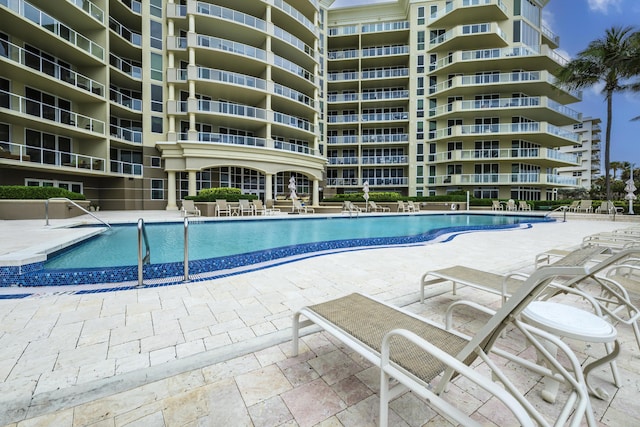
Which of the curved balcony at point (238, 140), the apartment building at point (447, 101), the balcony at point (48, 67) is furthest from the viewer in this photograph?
the apartment building at point (447, 101)

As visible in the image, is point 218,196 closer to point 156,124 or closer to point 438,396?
point 156,124

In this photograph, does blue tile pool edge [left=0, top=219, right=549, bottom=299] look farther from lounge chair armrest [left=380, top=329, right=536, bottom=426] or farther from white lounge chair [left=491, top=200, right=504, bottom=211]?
white lounge chair [left=491, top=200, right=504, bottom=211]

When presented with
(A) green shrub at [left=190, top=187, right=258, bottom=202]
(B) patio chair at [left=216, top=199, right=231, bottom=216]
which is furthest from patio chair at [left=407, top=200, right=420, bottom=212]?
(B) patio chair at [left=216, top=199, right=231, bottom=216]

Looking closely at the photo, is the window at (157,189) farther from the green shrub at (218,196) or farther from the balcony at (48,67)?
the balcony at (48,67)

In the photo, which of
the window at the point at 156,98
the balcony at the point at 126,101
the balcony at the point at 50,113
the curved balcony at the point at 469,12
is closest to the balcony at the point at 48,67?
the balcony at the point at 50,113

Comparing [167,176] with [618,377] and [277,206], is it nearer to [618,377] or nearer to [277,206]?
[277,206]

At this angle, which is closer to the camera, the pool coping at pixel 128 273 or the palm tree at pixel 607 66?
the pool coping at pixel 128 273

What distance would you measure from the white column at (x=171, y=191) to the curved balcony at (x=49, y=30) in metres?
8.77

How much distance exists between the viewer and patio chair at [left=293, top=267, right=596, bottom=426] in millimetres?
1285

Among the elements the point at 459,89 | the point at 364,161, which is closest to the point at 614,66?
the point at 459,89

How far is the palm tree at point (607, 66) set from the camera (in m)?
22.2

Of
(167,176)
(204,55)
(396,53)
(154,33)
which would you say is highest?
(396,53)

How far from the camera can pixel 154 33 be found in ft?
77.0

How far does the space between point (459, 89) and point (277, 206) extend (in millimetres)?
23380
